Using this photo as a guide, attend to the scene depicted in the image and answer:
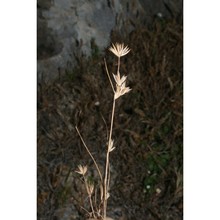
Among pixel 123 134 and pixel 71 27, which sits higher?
pixel 71 27

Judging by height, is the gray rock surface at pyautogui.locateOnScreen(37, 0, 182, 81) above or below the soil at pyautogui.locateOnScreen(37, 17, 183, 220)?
above

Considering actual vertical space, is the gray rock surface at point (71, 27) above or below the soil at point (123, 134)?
above
